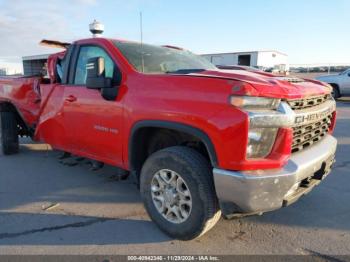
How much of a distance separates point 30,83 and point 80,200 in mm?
2377

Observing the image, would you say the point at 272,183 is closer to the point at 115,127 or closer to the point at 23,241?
the point at 115,127

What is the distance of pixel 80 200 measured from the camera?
3.98 metres

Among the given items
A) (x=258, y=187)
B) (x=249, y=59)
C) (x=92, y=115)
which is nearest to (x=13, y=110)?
(x=92, y=115)

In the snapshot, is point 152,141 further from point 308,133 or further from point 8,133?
point 8,133

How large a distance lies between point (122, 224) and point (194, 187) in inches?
41.0

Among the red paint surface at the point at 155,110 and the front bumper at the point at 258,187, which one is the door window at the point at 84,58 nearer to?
the red paint surface at the point at 155,110

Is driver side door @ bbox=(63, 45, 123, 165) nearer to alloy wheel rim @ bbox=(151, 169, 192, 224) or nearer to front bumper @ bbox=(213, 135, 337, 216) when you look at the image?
alloy wheel rim @ bbox=(151, 169, 192, 224)

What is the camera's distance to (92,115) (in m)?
3.71

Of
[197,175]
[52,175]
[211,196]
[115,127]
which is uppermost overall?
[115,127]

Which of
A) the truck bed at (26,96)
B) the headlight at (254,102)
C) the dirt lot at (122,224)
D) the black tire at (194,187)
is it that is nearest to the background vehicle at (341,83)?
the dirt lot at (122,224)

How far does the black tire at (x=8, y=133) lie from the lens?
5.84 meters

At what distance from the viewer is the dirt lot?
291 cm

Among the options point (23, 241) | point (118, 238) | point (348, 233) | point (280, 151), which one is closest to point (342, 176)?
point (348, 233)

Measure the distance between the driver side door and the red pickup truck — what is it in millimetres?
12
